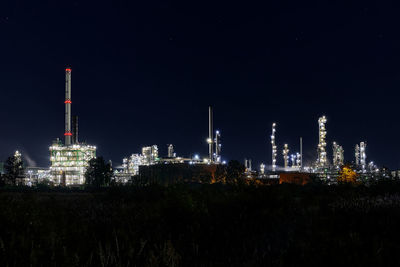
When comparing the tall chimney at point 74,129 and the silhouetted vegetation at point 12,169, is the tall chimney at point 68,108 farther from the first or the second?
the silhouetted vegetation at point 12,169

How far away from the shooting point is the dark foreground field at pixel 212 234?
654 cm

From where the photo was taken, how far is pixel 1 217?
793 centimetres

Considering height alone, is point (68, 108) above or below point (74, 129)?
above

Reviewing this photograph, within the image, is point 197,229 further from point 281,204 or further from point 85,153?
point 85,153

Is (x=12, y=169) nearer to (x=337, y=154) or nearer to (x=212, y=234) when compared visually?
(x=212, y=234)

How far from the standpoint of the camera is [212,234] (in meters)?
9.40

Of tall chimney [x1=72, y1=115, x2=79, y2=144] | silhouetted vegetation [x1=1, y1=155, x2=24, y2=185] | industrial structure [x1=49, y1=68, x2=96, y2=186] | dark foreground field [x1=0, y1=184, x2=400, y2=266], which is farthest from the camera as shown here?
tall chimney [x1=72, y1=115, x2=79, y2=144]

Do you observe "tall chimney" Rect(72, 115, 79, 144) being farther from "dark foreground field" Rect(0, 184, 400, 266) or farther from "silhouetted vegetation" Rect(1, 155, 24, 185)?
"dark foreground field" Rect(0, 184, 400, 266)

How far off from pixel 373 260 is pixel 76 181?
123 m

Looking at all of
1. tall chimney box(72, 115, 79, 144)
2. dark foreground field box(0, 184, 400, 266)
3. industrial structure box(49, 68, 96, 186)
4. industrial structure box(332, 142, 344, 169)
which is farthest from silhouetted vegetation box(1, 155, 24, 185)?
industrial structure box(332, 142, 344, 169)

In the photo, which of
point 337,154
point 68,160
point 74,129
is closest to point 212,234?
point 68,160

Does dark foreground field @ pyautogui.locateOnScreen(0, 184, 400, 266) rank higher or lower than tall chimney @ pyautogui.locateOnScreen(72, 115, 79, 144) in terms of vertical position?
lower

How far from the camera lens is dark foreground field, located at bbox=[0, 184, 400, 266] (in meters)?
6.54

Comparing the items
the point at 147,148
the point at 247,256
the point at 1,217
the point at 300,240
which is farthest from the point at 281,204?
the point at 147,148
